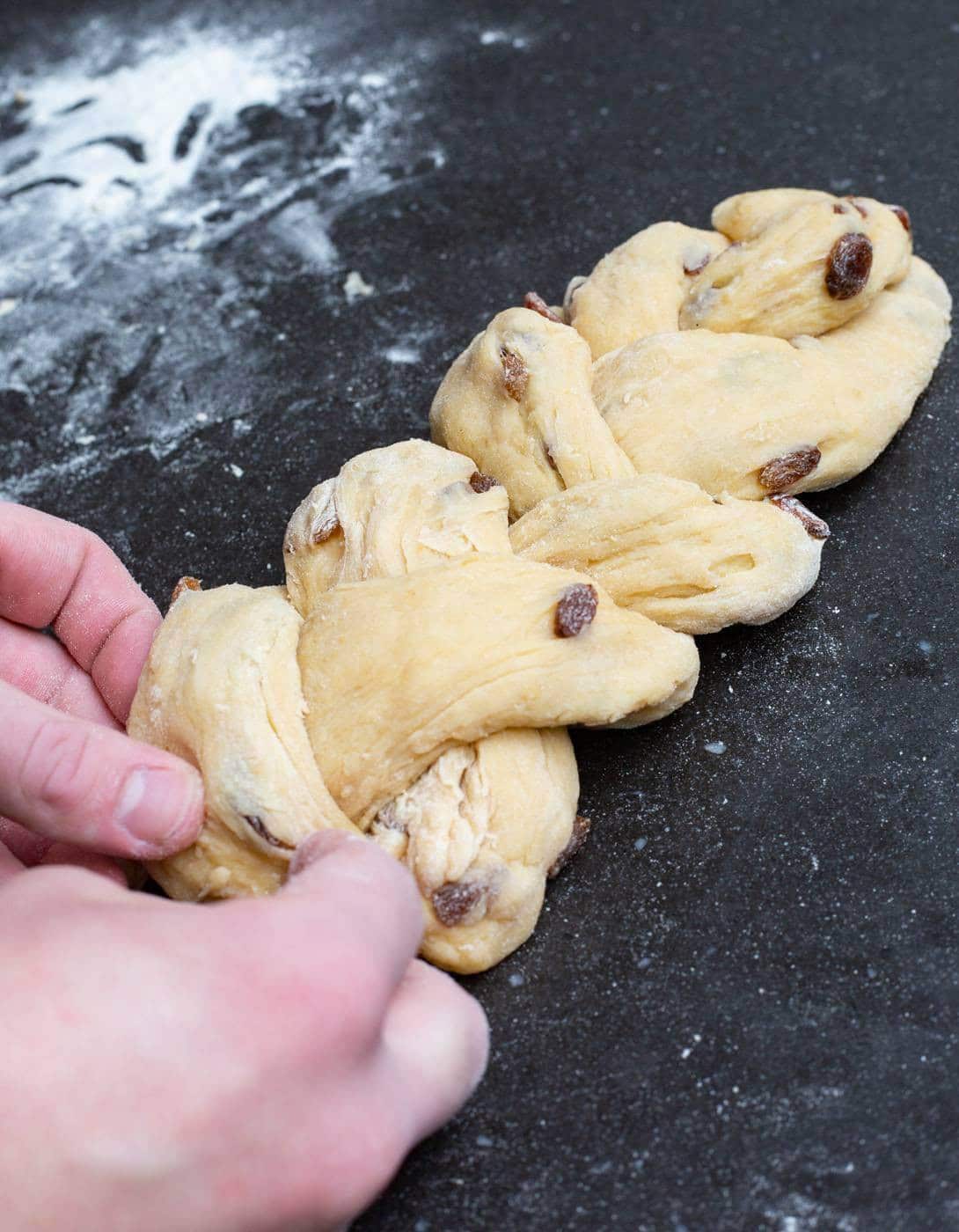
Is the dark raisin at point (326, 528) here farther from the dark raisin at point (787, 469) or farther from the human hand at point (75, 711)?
the dark raisin at point (787, 469)

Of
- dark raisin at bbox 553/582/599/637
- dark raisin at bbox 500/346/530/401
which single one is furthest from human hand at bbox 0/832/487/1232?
dark raisin at bbox 500/346/530/401

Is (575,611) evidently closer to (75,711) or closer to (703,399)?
(703,399)

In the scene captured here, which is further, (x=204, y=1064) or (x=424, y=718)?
(x=424, y=718)

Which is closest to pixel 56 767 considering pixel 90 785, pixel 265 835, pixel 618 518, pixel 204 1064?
pixel 90 785

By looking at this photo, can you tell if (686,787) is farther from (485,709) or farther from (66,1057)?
(66,1057)

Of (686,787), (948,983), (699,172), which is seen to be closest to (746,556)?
(686,787)

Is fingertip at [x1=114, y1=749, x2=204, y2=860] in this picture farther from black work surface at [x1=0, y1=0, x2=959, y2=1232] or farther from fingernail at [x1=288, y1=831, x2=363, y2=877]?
black work surface at [x1=0, y1=0, x2=959, y2=1232]

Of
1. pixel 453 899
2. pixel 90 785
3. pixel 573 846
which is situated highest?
pixel 90 785
